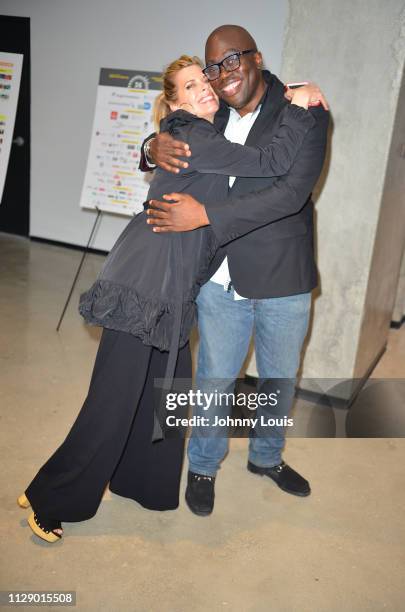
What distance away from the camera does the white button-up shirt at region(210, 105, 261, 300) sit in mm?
2176

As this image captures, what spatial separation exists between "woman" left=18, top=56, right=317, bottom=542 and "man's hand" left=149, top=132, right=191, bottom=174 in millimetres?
26

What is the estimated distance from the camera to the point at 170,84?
2.08m

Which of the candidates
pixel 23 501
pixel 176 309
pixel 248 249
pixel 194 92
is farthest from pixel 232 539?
pixel 194 92

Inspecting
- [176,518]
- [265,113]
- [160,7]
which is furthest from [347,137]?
[160,7]

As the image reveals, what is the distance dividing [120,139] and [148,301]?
2865mm

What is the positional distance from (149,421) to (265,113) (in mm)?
1139

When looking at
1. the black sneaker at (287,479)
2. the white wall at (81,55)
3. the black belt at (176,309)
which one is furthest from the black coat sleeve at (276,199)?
the white wall at (81,55)

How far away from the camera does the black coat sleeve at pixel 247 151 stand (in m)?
1.89

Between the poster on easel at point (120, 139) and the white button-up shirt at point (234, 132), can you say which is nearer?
the white button-up shirt at point (234, 132)

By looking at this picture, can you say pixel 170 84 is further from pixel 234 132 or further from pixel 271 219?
pixel 271 219

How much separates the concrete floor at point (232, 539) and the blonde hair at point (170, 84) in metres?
1.44

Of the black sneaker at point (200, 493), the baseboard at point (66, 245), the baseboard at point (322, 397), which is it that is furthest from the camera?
the baseboard at point (66, 245)

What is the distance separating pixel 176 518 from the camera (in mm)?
2322

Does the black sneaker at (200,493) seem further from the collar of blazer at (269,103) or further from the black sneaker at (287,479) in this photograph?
the collar of blazer at (269,103)
